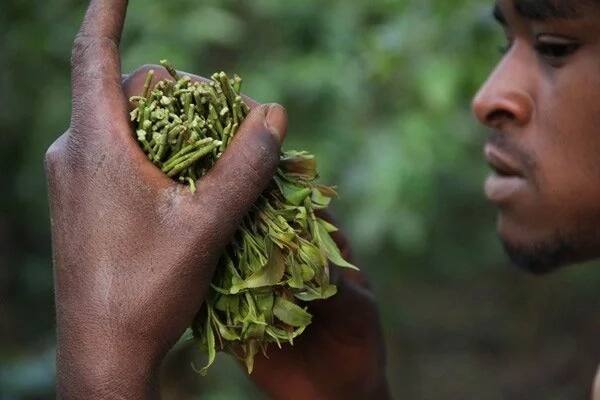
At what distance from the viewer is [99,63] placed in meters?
1.74

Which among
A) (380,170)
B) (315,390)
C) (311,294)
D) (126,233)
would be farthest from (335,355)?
(380,170)

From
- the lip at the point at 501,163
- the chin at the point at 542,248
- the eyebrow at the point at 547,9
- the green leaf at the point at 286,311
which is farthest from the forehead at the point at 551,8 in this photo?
the green leaf at the point at 286,311

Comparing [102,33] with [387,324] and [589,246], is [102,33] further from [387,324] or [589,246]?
[387,324]

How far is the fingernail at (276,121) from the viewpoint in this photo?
5.64ft

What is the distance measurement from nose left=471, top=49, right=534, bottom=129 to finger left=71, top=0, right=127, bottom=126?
0.53 meters

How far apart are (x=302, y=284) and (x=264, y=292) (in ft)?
0.17

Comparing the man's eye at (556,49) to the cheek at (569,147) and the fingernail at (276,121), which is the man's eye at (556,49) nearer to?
the cheek at (569,147)

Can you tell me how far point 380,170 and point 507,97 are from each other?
153 centimetres

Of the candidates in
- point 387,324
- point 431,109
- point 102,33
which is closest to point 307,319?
point 102,33

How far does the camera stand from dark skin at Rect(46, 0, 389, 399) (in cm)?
167

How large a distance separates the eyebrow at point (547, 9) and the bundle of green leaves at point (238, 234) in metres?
0.39

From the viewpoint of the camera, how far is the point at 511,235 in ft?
6.30

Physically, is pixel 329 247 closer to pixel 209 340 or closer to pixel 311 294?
pixel 311 294

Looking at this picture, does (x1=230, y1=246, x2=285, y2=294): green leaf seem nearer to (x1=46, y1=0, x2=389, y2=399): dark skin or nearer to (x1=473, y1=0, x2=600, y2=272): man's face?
(x1=46, y1=0, x2=389, y2=399): dark skin
